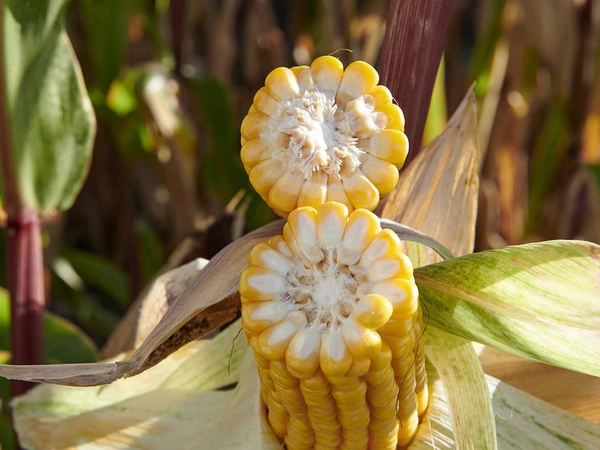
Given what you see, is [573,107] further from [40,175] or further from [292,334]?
[292,334]

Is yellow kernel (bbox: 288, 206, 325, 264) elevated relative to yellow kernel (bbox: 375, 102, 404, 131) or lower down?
lower down

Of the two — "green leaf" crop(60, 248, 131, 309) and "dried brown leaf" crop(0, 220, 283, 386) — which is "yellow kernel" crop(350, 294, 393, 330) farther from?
"green leaf" crop(60, 248, 131, 309)

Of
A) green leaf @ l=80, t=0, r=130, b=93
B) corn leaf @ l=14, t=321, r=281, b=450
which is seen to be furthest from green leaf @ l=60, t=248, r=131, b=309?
corn leaf @ l=14, t=321, r=281, b=450

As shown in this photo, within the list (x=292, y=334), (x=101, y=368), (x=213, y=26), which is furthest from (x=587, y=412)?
(x=213, y=26)

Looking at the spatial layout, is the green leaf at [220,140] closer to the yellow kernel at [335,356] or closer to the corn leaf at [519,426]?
the corn leaf at [519,426]

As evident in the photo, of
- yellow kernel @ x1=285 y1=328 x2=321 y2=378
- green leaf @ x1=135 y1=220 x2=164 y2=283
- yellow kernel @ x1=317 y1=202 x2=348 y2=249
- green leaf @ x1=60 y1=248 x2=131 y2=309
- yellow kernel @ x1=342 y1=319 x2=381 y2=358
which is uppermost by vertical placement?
yellow kernel @ x1=317 y1=202 x2=348 y2=249

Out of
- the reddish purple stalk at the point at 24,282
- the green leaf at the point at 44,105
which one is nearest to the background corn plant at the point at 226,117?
the reddish purple stalk at the point at 24,282

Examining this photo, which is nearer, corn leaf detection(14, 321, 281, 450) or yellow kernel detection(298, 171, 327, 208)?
yellow kernel detection(298, 171, 327, 208)

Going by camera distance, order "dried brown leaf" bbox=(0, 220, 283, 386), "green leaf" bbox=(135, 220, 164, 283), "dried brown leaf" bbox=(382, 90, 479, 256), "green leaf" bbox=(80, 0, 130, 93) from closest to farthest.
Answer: "dried brown leaf" bbox=(0, 220, 283, 386) → "dried brown leaf" bbox=(382, 90, 479, 256) → "green leaf" bbox=(80, 0, 130, 93) → "green leaf" bbox=(135, 220, 164, 283)
